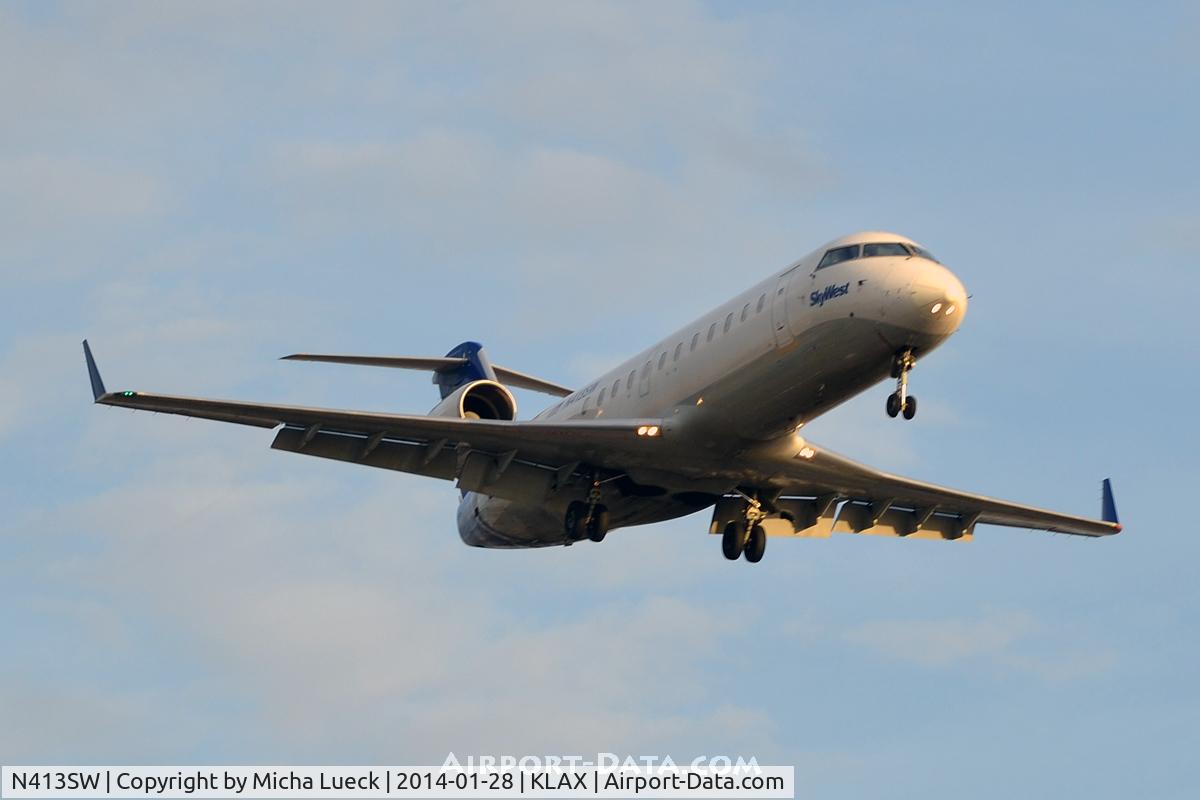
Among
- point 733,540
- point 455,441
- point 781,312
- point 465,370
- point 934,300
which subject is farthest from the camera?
point 465,370

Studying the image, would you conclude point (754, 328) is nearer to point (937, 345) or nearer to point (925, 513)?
point (937, 345)

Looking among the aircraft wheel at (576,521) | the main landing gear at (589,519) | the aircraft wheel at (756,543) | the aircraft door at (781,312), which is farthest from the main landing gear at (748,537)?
the aircraft door at (781,312)

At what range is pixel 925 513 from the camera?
37.6 meters

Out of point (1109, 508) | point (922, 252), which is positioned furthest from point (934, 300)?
point (1109, 508)

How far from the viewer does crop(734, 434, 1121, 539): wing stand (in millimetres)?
33281

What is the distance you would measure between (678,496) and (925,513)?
6.29m

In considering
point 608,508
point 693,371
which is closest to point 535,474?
point 608,508

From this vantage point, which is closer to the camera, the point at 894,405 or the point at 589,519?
the point at 894,405

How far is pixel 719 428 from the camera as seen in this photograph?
30.9 m

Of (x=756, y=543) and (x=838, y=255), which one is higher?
(x=838, y=255)

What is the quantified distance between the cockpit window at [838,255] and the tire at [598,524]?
5.92 meters

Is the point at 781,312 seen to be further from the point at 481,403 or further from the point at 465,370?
the point at 465,370

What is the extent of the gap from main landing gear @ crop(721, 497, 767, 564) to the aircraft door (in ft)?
17.1

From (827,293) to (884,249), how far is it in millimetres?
1145
